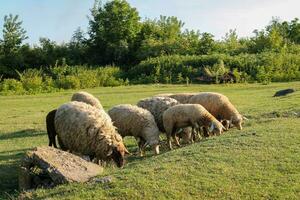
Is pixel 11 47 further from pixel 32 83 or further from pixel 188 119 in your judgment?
pixel 188 119

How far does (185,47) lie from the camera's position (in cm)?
4816

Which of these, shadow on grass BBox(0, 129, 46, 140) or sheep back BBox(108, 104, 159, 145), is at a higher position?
sheep back BBox(108, 104, 159, 145)

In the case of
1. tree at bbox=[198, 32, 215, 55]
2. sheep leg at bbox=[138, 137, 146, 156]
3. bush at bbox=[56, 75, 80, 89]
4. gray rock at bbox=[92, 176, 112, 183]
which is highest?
tree at bbox=[198, 32, 215, 55]

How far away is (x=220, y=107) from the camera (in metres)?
15.4

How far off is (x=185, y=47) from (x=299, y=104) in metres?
29.5

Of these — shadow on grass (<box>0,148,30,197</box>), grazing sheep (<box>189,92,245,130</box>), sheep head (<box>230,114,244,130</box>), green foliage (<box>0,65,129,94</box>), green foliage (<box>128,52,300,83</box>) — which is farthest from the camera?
green foliage (<box>0,65,129,94</box>)

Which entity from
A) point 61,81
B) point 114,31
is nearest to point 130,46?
point 114,31

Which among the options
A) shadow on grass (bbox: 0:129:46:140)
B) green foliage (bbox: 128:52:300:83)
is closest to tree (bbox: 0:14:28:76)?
green foliage (bbox: 128:52:300:83)

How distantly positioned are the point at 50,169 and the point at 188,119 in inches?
200

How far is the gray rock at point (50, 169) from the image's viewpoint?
378 inches

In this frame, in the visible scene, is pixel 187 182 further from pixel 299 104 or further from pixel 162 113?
pixel 299 104

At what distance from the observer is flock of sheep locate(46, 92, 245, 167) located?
472 inches

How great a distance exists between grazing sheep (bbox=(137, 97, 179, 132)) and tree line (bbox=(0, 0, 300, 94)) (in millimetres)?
25059

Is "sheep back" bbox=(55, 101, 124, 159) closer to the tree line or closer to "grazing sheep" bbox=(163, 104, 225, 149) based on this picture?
"grazing sheep" bbox=(163, 104, 225, 149)
